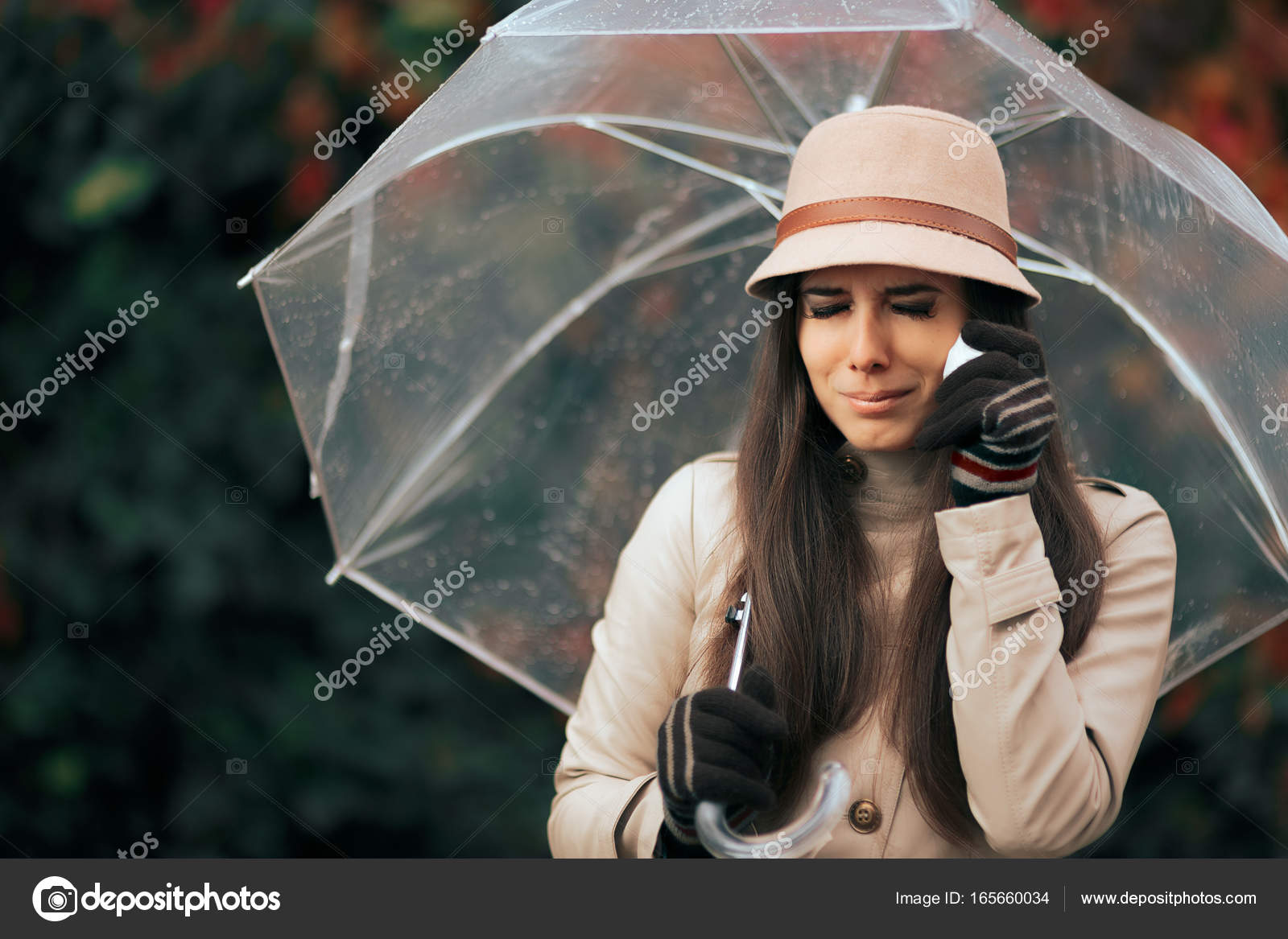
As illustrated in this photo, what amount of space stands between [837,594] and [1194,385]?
22.3 inches

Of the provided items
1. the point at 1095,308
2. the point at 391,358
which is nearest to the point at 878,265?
the point at 1095,308

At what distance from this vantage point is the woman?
147 centimetres

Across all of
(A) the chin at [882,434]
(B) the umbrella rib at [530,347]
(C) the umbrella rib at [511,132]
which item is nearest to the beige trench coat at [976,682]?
(A) the chin at [882,434]

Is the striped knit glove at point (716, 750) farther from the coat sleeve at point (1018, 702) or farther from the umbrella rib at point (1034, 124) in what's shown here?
the umbrella rib at point (1034, 124)

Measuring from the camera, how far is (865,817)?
1.61m

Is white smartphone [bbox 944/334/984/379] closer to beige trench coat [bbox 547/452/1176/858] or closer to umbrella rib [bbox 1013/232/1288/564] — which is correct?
beige trench coat [bbox 547/452/1176/858]

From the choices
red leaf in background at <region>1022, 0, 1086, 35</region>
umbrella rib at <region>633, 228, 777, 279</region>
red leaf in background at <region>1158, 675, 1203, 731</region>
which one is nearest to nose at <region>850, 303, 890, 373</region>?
umbrella rib at <region>633, 228, 777, 279</region>

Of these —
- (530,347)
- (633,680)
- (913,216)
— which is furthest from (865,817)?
(530,347)

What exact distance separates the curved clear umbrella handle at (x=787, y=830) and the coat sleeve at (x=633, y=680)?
0.95ft

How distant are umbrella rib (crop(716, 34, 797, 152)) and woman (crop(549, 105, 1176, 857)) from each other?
267 millimetres

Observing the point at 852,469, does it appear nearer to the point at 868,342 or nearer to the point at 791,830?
the point at 868,342

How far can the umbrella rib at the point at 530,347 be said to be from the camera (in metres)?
2.07

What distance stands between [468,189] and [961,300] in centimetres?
73

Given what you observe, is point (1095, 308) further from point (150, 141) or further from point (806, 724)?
point (150, 141)
